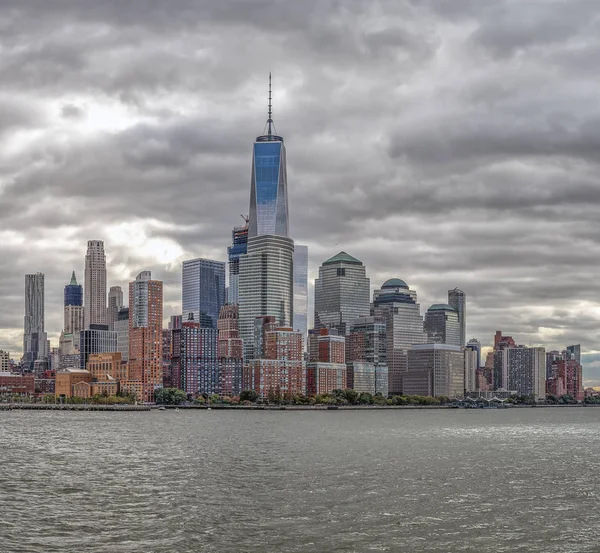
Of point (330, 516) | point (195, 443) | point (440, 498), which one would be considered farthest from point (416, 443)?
point (330, 516)

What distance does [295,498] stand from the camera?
69.8m

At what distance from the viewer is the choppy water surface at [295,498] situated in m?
55.0

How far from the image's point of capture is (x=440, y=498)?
71.2 m

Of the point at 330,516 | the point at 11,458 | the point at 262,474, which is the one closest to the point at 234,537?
the point at 330,516

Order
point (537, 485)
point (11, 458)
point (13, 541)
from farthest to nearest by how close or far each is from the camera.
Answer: point (11, 458), point (537, 485), point (13, 541)

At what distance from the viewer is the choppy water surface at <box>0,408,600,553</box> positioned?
180ft

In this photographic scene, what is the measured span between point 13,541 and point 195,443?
75.8 metres

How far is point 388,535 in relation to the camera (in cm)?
5597

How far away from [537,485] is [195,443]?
60436 mm

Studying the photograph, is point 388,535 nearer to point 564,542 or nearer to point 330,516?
point 330,516

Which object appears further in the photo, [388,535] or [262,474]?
[262,474]

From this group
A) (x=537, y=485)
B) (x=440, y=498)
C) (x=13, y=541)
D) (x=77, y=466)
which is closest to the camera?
(x=13, y=541)

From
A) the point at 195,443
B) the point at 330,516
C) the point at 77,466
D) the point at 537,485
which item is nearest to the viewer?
the point at 330,516

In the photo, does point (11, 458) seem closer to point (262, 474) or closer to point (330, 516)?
point (262, 474)
